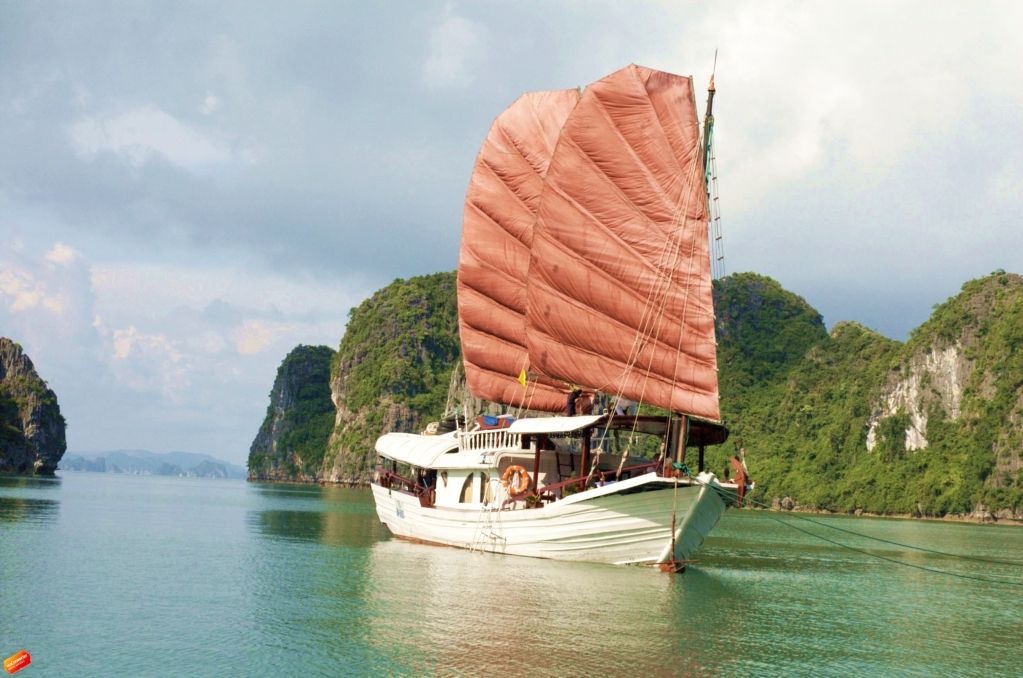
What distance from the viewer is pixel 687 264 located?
22.7 meters

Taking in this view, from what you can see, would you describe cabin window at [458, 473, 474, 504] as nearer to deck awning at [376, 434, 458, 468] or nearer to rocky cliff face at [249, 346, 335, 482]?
deck awning at [376, 434, 458, 468]

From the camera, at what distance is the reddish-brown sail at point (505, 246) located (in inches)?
1163

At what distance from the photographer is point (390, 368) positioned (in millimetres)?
112000

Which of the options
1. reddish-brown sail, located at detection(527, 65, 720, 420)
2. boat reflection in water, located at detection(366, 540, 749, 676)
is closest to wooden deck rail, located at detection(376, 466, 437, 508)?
boat reflection in water, located at detection(366, 540, 749, 676)

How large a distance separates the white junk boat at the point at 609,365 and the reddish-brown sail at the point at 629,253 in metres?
0.03

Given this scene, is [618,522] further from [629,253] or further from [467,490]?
[629,253]

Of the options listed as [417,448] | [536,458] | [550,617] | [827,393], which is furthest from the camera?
[827,393]

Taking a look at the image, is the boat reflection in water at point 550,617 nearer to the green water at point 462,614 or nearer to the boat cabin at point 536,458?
the green water at point 462,614

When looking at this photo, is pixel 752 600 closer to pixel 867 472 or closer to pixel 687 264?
pixel 687 264

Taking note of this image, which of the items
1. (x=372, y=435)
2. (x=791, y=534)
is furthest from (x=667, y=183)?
(x=372, y=435)

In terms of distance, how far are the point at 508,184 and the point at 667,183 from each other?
817cm

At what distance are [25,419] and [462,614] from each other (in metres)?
90.7

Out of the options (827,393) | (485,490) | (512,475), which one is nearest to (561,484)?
(512,475)

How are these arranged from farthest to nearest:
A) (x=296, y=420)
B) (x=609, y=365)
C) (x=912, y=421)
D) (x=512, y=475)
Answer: (x=296, y=420) < (x=912, y=421) < (x=609, y=365) < (x=512, y=475)
